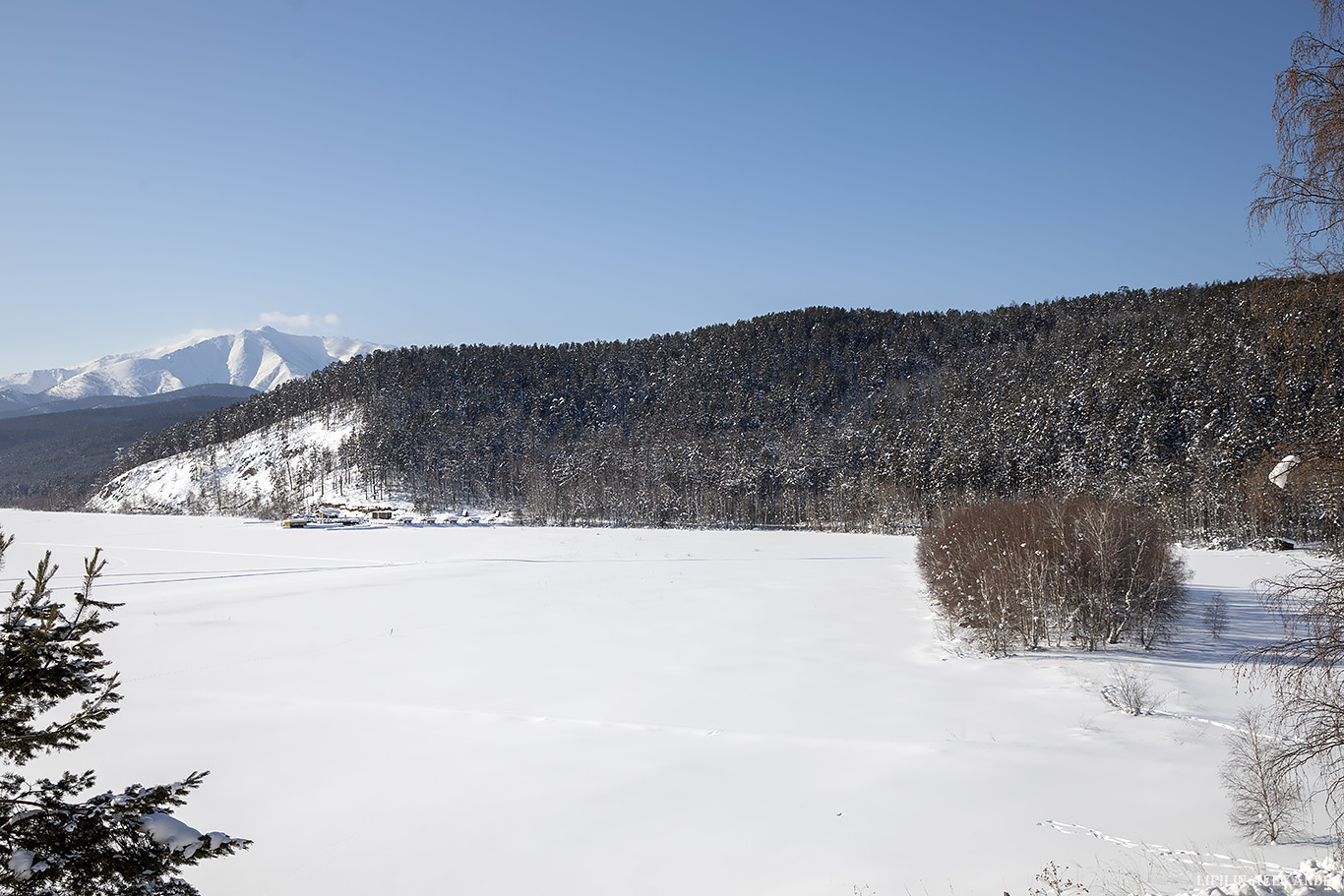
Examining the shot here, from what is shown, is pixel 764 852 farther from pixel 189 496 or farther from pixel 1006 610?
pixel 189 496

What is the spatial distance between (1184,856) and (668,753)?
737 centimetres

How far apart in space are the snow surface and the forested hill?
5.46 m

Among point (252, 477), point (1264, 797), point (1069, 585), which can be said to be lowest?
point (1264, 797)

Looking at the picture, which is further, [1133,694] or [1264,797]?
[1133,694]

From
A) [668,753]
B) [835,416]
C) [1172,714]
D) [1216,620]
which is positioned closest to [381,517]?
[835,416]

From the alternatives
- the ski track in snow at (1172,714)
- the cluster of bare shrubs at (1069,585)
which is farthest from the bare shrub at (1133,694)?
the cluster of bare shrubs at (1069,585)

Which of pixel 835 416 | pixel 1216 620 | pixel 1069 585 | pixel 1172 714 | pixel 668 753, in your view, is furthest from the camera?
pixel 835 416

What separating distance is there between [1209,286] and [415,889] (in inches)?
5608

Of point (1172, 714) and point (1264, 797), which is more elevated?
point (1264, 797)

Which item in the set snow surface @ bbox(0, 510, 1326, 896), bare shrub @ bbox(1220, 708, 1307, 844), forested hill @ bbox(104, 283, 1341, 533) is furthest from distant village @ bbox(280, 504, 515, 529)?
bare shrub @ bbox(1220, 708, 1307, 844)

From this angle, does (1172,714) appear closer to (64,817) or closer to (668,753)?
(668,753)

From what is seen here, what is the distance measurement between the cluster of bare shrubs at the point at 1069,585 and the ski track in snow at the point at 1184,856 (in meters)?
10.9

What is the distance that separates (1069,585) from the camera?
20922mm

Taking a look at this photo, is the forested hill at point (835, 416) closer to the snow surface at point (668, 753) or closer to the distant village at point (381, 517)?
the snow surface at point (668, 753)
